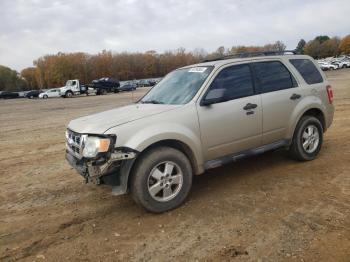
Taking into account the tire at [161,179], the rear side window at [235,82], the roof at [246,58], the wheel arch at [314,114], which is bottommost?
the tire at [161,179]

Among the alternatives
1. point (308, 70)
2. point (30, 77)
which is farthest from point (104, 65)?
point (308, 70)

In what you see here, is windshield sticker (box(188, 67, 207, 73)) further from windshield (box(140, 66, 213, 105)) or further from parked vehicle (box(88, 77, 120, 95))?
parked vehicle (box(88, 77, 120, 95))

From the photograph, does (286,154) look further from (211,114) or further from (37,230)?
(37,230)

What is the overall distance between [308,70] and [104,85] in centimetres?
4688

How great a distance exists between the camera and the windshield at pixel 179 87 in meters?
5.39

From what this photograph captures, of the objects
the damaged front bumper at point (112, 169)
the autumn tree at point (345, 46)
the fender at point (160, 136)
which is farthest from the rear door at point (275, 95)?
the autumn tree at point (345, 46)

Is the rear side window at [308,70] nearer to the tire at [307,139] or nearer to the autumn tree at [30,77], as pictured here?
the tire at [307,139]

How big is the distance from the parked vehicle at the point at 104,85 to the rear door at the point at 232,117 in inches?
1850

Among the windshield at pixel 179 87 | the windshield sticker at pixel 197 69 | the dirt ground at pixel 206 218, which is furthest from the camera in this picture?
the windshield sticker at pixel 197 69

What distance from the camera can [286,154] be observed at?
7.07 m

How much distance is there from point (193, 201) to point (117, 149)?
139 cm

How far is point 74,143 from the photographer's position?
4.97m

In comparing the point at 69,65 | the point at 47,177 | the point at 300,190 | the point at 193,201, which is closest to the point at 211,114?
the point at 193,201

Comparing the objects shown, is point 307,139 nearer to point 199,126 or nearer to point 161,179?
point 199,126
